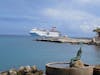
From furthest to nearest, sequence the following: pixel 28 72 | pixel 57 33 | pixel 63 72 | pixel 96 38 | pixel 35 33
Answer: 1. pixel 35 33
2. pixel 57 33
3. pixel 96 38
4. pixel 28 72
5. pixel 63 72

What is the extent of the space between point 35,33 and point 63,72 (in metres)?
168

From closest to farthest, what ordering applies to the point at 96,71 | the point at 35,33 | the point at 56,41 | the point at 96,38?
1. the point at 96,71
2. the point at 96,38
3. the point at 56,41
4. the point at 35,33

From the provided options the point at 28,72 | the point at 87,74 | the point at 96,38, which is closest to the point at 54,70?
the point at 87,74

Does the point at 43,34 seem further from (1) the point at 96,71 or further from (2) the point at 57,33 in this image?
(1) the point at 96,71

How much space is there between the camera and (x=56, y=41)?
4087 inches

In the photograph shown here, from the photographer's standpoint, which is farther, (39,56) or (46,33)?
(46,33)

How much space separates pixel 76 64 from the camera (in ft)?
42.8

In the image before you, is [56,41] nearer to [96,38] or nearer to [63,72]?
[96,38]

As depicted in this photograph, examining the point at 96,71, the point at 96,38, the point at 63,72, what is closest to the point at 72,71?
the point at 63,72

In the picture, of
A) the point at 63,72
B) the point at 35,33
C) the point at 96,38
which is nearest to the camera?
the point at 63,72

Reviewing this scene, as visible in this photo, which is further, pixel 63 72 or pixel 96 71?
pixel 96 71

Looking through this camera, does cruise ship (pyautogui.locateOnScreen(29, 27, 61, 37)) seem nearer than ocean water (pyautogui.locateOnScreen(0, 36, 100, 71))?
No

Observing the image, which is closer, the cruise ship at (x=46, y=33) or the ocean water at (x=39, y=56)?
the ocean water at (x=39, y=56)

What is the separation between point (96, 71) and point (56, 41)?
297 ft
